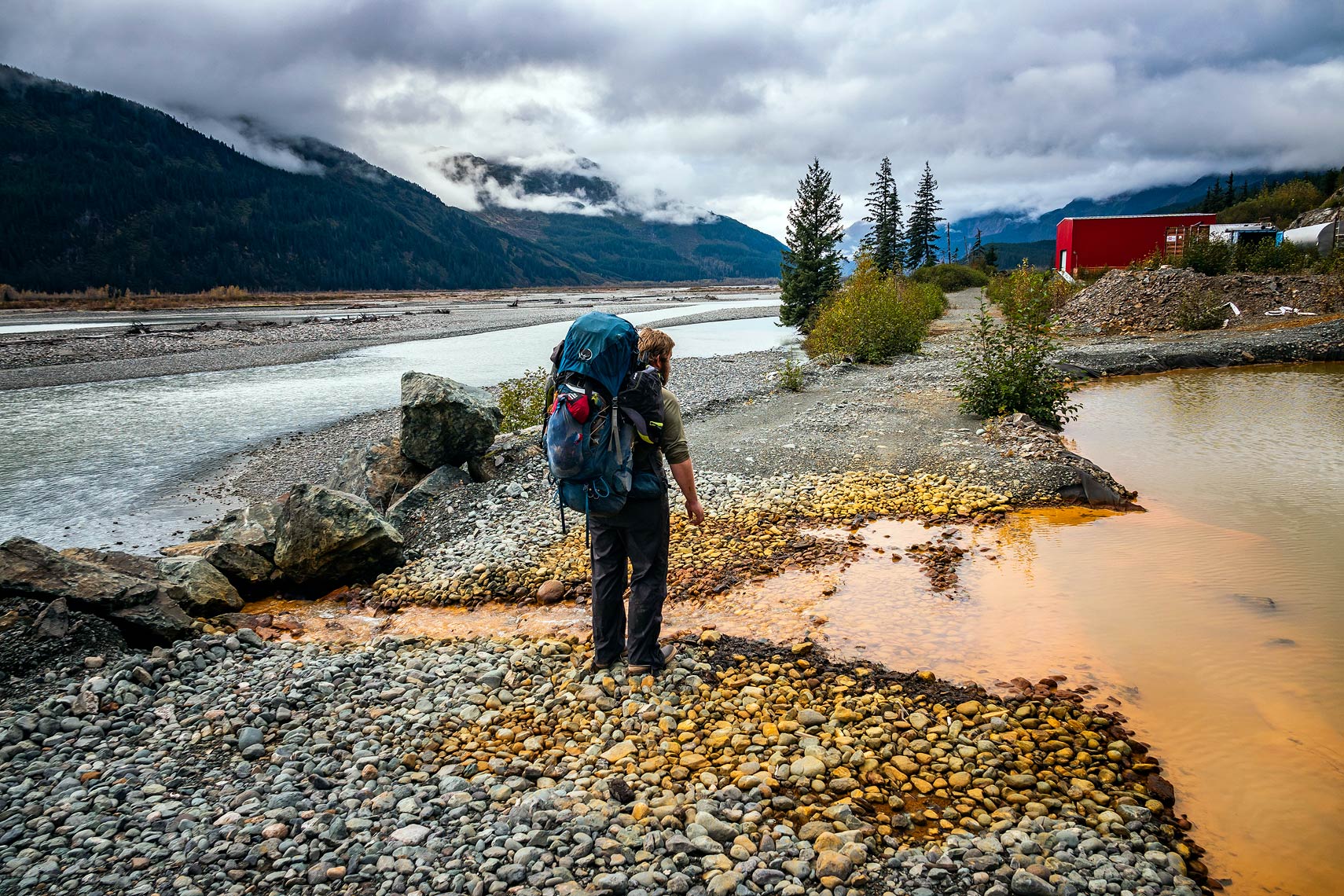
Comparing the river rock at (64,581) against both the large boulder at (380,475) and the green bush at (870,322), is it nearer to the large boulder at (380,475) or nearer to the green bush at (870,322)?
the large boulder at (380,475)

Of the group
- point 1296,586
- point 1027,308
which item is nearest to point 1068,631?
point 1296,586

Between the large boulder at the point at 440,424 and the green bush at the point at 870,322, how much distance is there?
663 inches

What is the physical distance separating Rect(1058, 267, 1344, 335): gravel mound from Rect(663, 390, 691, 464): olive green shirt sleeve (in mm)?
27587

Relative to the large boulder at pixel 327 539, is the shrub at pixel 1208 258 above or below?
above

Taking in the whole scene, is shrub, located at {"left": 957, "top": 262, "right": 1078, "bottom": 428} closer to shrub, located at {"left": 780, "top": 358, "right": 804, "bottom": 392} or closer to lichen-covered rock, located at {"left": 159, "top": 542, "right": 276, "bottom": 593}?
shrub, located at {"left": 780, "top": 358, "right": 804, "bottom": 392}

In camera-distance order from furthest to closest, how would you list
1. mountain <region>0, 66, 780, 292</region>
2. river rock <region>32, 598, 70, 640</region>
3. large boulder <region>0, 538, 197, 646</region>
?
mountain <region>0, 66, 780, 292</region> < large boulder <region>0, 538, 197, 646</region> < river rock <region>32, 598, 70, 640</region>

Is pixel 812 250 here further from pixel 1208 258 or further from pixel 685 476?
pixel 685 476

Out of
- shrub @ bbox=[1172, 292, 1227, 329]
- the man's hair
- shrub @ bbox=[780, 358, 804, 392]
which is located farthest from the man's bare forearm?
shrub @ bbox=[1172, 292, 1227, 329]

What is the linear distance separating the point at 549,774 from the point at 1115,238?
5706 centimetres

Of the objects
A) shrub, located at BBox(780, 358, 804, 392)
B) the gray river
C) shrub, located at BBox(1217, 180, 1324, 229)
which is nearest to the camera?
the gray river

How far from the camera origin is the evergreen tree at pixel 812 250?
41.6 metres

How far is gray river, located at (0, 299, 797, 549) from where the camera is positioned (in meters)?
13.2

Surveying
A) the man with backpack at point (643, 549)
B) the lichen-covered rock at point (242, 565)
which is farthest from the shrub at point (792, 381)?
the man with backpack at point (643, 549)

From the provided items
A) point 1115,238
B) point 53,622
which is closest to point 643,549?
point 53,622
